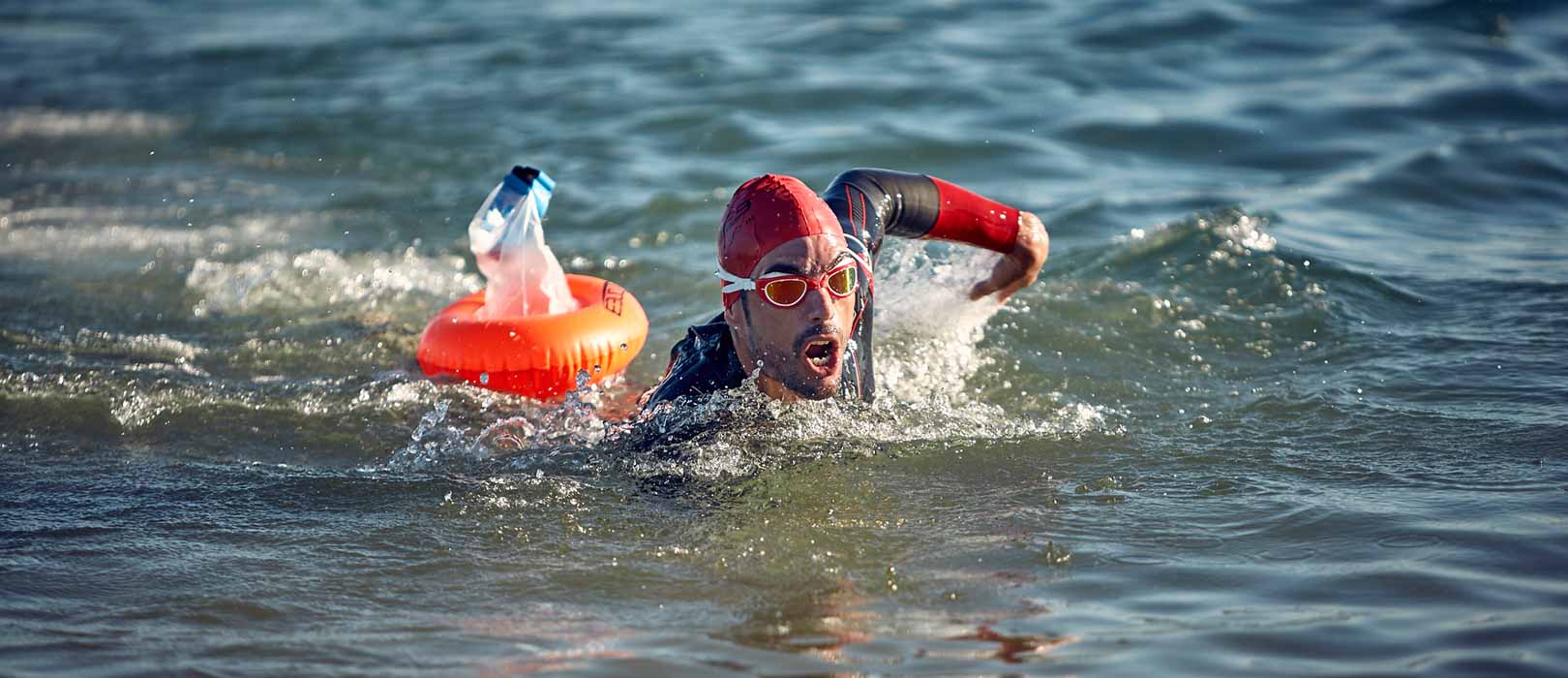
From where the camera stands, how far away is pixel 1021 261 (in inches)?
225

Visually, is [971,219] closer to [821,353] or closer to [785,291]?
[821,353]

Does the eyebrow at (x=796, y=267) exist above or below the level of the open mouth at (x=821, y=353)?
above

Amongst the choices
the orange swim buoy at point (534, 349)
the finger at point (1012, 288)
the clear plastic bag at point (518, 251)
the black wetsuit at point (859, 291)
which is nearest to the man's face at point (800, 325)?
the black wetsuit at point (859, 291)

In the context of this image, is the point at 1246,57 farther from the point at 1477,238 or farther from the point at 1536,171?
the point at 1477,238

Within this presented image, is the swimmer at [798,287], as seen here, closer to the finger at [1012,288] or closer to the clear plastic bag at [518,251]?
the finger at [1012,288]

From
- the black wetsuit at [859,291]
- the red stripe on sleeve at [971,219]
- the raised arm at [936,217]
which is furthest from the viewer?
the red stripe on sleeve at [971,219]

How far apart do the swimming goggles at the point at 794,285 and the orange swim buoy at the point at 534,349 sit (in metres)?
1.33

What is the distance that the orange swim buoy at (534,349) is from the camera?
228 inches

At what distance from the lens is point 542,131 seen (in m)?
12.1

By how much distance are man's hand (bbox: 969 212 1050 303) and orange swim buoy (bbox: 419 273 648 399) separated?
5.18 ft

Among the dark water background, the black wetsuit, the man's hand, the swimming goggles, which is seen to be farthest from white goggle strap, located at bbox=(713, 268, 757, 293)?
the man's hand

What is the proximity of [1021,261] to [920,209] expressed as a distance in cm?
53

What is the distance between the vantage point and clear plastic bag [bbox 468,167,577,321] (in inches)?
239

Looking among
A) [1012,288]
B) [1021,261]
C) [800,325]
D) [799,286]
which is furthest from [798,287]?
[1012,288]
